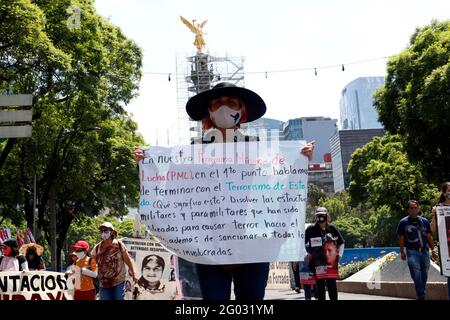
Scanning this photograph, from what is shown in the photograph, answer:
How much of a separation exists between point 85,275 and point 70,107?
43.5ft

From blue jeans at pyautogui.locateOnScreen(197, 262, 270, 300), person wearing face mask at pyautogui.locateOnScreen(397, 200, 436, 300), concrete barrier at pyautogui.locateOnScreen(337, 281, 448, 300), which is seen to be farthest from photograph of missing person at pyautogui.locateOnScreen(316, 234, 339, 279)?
concrete barrier at pyautogui.locateOnScreen(337, 281, 448, 300)

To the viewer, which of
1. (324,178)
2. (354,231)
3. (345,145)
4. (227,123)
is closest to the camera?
(227,123)

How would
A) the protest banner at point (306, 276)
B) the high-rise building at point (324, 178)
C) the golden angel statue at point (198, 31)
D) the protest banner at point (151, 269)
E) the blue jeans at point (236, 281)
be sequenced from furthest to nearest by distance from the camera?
the high-rise building at point (324, 178) < the golden angel statue at point (198, 31) < the protest banner at point (306, 276) < the protest banner at point (151, 269) < the blue jeans at point (236, 281)

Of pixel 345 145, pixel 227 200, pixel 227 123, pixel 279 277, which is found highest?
pixel 345 145

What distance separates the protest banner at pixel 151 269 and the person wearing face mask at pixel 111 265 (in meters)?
2.70

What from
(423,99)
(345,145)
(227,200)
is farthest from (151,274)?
(345,145)

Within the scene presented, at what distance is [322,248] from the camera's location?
7.33 metres

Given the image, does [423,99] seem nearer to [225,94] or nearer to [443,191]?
[443,191]

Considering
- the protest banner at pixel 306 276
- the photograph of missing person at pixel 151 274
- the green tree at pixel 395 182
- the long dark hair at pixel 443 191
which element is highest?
the green tree at pixel 395 182

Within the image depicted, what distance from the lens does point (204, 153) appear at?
480cm

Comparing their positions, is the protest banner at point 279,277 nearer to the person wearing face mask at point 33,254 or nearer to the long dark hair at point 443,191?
the person wearing face mask at point 33,254

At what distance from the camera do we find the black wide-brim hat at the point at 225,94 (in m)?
4.74

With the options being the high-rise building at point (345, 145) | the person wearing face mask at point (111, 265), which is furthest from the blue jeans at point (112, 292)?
the high-rise building at point (345, 145)
